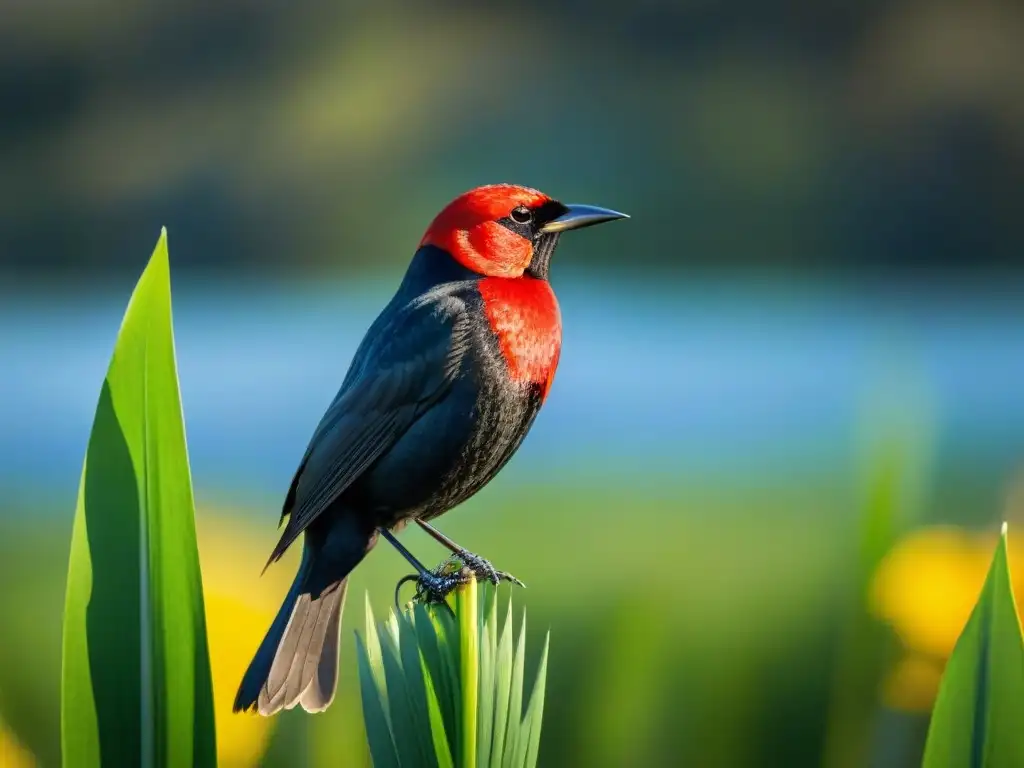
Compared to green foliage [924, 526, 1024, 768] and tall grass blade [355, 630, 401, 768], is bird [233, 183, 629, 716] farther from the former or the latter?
green foliage [924, 526, 1024, 768]

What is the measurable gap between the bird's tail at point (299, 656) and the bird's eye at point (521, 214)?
1.06 feet

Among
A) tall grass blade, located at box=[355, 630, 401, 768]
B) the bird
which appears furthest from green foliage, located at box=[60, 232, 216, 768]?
the bird

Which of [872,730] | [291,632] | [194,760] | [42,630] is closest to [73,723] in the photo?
[194,760]

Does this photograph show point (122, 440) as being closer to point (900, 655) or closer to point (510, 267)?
point (510, 267)

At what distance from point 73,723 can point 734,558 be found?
0.87 m

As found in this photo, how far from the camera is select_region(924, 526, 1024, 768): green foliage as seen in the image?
1.66 ft

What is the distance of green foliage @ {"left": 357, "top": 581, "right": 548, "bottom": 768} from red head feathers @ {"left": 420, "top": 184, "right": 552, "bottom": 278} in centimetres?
42

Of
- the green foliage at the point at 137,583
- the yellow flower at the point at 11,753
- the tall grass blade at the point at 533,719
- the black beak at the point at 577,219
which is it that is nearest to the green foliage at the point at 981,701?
the tall grass blade at the point at 533,719

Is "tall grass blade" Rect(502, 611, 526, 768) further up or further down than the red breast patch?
further down

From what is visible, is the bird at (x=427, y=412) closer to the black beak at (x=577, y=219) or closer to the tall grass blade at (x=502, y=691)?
the black beak at (x=577, y=219)

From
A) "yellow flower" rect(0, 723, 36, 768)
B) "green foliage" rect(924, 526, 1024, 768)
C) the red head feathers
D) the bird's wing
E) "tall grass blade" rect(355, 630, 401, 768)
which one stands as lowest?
"yellow flower" rect(0, 723, 36, 768)

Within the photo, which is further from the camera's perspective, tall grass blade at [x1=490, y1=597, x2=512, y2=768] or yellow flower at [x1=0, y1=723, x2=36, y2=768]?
yellow flower at [x1=0, y1=723, x2=36, y2=768]

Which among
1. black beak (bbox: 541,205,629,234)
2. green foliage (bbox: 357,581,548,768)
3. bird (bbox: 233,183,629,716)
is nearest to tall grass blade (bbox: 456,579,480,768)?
green foliage (bbox: 357,581,548,768)

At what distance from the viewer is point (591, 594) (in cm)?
119
